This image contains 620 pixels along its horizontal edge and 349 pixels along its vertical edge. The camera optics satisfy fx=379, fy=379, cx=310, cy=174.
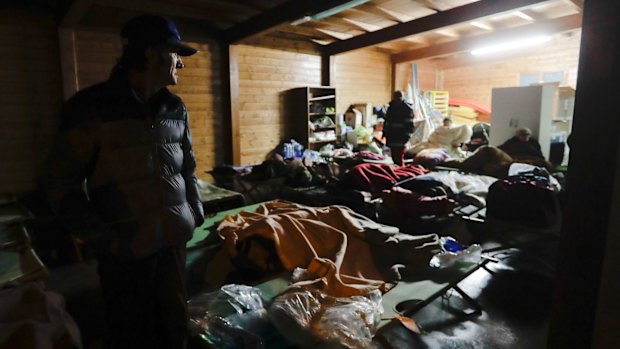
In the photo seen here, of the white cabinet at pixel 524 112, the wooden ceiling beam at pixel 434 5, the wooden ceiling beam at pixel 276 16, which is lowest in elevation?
the white cabinet at pixel 524 112

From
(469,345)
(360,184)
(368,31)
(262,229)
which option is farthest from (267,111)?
(469,345)

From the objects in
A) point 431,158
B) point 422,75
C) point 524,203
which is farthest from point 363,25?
point 524,203

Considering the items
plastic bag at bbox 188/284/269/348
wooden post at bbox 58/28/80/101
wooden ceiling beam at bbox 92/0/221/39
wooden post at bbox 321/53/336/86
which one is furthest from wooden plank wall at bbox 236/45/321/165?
plastic bag at bbox 188/284/269/348

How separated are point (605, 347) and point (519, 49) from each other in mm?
10196

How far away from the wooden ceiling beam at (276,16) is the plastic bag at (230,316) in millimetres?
3561

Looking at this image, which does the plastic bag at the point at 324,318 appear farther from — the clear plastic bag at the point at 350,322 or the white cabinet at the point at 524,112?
the white cabinet at the point at 524,112

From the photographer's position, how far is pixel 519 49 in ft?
30.8

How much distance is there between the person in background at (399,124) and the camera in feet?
19.4

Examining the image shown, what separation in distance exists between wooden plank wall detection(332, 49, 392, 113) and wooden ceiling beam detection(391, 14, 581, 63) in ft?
1.45

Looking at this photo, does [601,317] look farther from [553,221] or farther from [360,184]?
[360,184]

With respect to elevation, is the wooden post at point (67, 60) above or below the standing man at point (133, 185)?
above

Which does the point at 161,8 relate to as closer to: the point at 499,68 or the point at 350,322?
the point at 350,322

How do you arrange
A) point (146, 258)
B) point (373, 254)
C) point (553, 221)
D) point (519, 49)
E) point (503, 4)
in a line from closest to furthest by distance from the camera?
point (146, 258), point (373, 254), point (553, 221), point (503, 4), point (519, 49)

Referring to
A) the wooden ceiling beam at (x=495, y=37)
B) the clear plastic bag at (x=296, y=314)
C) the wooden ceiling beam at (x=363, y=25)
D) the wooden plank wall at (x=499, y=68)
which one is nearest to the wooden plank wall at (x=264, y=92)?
the wooden ceiling beam at (x=363, y=25)
